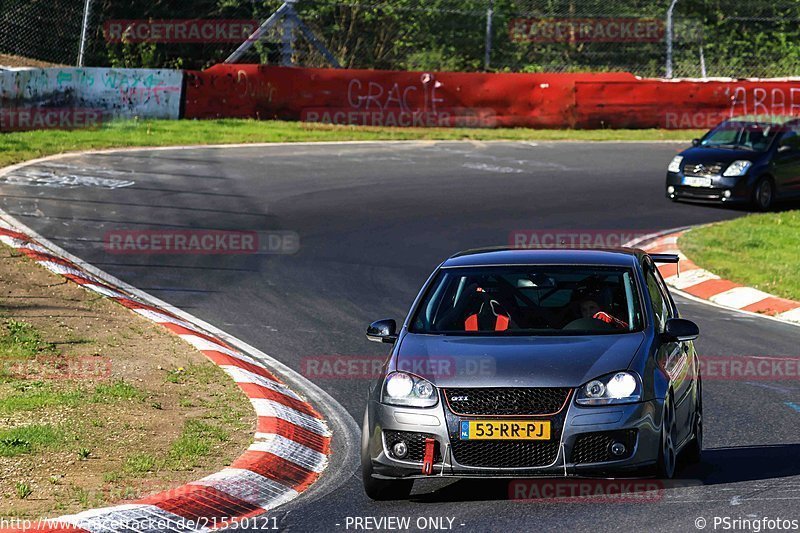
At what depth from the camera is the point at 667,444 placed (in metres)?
7.32

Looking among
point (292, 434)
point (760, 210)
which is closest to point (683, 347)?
point (292, 434)

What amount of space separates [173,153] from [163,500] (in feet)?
58.4

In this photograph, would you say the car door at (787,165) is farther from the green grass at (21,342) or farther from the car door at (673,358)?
the green grass at (21,342)

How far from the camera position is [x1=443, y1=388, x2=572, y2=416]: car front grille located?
7.00m

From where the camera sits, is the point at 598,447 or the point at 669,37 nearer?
the point at 598,447

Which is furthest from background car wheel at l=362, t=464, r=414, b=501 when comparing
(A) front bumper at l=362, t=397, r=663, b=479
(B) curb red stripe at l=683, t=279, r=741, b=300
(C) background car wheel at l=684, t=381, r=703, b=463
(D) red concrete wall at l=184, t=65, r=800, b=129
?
(D) red concrete wall at l=184, t=65, r=800, b=129

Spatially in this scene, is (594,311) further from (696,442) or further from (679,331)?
(696,442)

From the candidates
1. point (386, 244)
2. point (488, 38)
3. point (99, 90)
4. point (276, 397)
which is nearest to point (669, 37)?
point (488, 38)

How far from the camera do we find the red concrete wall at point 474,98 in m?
29.1

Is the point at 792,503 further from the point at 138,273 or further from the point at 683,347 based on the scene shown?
the point at 138,273

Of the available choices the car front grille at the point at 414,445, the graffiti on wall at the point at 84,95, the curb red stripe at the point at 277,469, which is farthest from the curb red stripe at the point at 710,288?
the graffiti on wall at the point at 84,95

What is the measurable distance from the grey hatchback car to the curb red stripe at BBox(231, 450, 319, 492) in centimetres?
68

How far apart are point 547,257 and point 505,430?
6.30 ft

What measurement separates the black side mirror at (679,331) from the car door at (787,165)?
51.8 ft
